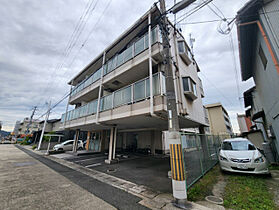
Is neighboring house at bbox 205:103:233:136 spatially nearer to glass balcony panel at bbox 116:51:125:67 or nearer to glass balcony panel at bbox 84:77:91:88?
glass balcony panel at bbox 116:51:125:67

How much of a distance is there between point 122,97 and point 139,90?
1.29 meters

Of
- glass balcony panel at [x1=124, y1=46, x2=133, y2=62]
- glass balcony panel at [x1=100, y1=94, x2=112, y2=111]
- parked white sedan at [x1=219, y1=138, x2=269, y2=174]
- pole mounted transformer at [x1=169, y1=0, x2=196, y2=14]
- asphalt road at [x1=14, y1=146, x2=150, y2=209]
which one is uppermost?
glass balcony panel at [x1=124, y1=46, x2=133, y2=62]

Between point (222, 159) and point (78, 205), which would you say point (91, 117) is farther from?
point (222, 159)

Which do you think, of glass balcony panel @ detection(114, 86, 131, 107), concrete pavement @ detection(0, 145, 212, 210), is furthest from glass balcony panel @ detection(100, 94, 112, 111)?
concrete pavement @ detection(0, 145, 212, 210)

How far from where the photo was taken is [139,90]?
5820 mm

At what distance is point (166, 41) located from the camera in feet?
14.1

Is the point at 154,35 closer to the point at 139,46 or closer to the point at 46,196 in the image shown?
the point at 139,46

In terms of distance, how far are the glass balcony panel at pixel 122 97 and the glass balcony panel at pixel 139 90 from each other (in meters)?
0.47

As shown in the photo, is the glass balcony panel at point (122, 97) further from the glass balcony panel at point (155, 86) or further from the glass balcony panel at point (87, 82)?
the glass balcony panel at point (87, 82)

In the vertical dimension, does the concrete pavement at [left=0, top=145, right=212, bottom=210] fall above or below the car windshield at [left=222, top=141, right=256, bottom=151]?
below

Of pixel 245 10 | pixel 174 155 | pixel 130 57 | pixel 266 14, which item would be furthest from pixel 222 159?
pixel 130 57

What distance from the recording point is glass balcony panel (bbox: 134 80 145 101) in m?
5.63

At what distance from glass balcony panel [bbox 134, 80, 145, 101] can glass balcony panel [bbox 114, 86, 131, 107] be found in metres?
0.47

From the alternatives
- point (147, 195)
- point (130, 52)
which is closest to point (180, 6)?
point (130, 52)
